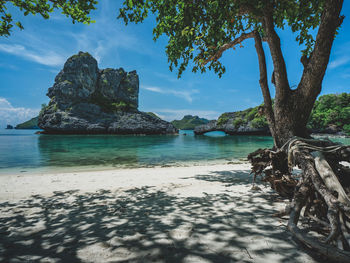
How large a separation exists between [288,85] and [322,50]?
133cm

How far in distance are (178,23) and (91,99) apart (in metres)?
119

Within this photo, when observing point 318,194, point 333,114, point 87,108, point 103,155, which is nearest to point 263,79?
point 318,194

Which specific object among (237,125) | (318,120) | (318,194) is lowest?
(318,194)

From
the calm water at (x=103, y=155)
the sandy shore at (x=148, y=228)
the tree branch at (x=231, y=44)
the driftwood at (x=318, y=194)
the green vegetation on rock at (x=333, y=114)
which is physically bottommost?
the calm water at (x=103, y=155)

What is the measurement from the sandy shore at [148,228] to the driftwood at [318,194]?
36 centimetres

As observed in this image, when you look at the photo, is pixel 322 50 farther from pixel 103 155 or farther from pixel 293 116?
pixel 103 155

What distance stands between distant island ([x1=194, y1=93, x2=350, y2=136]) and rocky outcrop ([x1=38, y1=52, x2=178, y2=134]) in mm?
36515

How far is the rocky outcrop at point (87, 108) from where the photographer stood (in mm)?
95438

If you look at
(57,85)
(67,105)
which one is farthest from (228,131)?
(57,85)

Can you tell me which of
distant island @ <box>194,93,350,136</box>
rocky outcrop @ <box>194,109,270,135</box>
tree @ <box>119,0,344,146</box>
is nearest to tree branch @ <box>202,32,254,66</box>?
tree @ <box>119,0,344,146</box>

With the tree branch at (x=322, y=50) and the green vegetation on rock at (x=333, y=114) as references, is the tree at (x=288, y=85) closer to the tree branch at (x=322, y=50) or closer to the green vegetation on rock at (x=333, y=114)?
the tree branch at (x=322, y=50)

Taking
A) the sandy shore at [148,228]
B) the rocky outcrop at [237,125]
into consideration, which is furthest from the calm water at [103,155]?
the rocky outcrop at [237,125]

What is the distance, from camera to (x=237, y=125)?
3706 inches

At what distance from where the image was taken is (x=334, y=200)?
295cm
